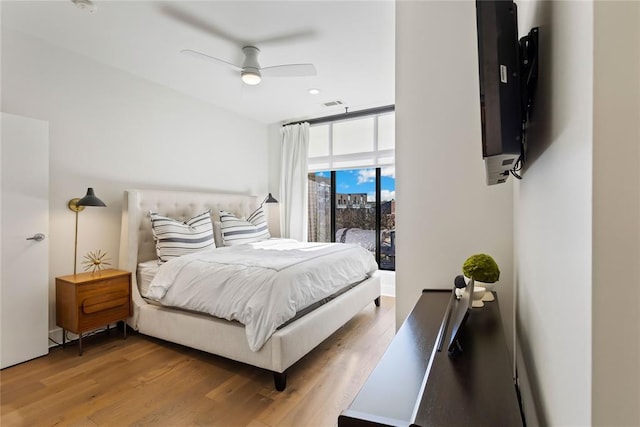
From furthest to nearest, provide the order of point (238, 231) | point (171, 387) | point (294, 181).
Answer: point (294, 181) < point (238, 231) < point (171, 387)

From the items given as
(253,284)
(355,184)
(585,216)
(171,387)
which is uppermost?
(355,184)

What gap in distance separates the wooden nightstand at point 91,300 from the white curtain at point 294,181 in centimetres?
267

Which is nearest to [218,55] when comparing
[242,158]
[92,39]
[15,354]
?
[92,39]

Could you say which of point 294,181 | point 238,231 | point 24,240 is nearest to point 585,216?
point 24,240

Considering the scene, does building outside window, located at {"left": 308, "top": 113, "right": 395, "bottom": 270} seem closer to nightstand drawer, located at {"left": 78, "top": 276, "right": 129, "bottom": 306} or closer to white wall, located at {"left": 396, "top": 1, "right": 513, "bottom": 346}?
white wall, located at {"left": 396, "top": 1, "right": 513, "bottom": 346}

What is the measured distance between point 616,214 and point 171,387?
250 centimetres

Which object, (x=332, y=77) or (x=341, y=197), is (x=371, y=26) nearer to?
(x=332, y=77)

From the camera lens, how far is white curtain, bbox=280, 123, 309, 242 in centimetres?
510

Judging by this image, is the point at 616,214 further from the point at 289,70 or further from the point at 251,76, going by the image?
the point at 251,76

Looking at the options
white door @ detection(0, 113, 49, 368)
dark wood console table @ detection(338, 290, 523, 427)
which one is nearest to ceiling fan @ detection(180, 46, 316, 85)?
white door @ detection(0, 113, 49, 368)

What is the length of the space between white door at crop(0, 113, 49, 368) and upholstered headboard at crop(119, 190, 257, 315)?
60cm

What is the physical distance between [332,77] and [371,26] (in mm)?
1034

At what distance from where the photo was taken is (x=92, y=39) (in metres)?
2.72

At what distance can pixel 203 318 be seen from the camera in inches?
95.5
